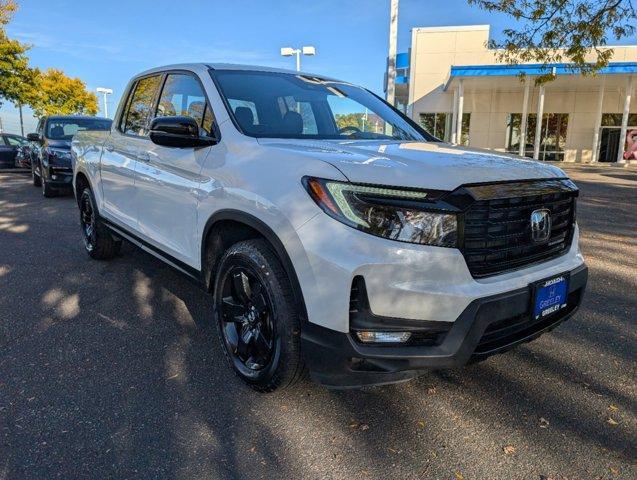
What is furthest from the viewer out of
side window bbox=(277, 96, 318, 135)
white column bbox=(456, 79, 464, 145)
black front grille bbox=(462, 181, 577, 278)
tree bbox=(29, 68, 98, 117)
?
tree bbox=(29, 68, 98, 117)

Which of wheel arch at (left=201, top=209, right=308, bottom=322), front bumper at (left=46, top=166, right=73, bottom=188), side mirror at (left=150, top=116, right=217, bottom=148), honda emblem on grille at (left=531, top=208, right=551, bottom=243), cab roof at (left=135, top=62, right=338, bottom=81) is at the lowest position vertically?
front bumper at (left=46, top=166, right=73, bottom=188)

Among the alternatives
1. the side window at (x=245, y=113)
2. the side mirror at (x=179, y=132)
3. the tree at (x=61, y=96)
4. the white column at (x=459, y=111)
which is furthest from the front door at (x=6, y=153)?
the white column at (x=459, y=111)

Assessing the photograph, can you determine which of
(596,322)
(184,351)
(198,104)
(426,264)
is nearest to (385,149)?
(426,264)

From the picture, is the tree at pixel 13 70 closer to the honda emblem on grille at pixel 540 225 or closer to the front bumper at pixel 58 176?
the front bumper at pixel 58 176

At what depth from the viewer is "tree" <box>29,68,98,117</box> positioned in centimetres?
3477

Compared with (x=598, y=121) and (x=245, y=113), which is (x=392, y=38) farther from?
(x=598, y=121)

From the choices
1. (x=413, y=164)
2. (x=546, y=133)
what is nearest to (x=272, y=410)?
(x=413, y=164)

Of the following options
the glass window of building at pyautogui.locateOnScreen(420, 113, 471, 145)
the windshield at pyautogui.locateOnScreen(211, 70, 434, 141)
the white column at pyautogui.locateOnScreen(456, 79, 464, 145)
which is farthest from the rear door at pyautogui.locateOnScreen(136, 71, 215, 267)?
→ the glass window of building at pyautogui.locateOnScreen(420, 113, 471, 145)

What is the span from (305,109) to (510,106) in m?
28.4

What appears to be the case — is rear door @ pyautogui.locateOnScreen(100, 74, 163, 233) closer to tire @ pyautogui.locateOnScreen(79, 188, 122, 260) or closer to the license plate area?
tire @ pyautogui.locateOnScreen(79, 188, 122, 260)

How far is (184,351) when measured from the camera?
3416 millimetres

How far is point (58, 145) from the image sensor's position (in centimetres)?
1091

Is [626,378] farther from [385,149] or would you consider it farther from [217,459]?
[217,459]

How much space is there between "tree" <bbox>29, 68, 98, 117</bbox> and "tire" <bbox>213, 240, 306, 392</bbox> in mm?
34229
